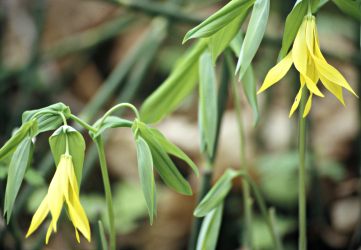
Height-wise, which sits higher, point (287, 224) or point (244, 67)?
point (244, 67)

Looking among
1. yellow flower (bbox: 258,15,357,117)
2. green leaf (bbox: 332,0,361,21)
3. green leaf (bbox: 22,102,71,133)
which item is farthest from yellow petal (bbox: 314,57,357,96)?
green leaf (bbox: 22,102,71,133)

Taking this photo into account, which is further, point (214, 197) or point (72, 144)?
point (214, 197)

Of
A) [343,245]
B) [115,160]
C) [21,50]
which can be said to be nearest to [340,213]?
[343,245]

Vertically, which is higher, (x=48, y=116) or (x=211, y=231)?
(x=48, y=116)

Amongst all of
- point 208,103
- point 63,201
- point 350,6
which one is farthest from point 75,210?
point 350,6

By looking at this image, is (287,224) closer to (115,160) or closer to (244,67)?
(115,160)

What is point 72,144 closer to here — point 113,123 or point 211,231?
point 113,123
